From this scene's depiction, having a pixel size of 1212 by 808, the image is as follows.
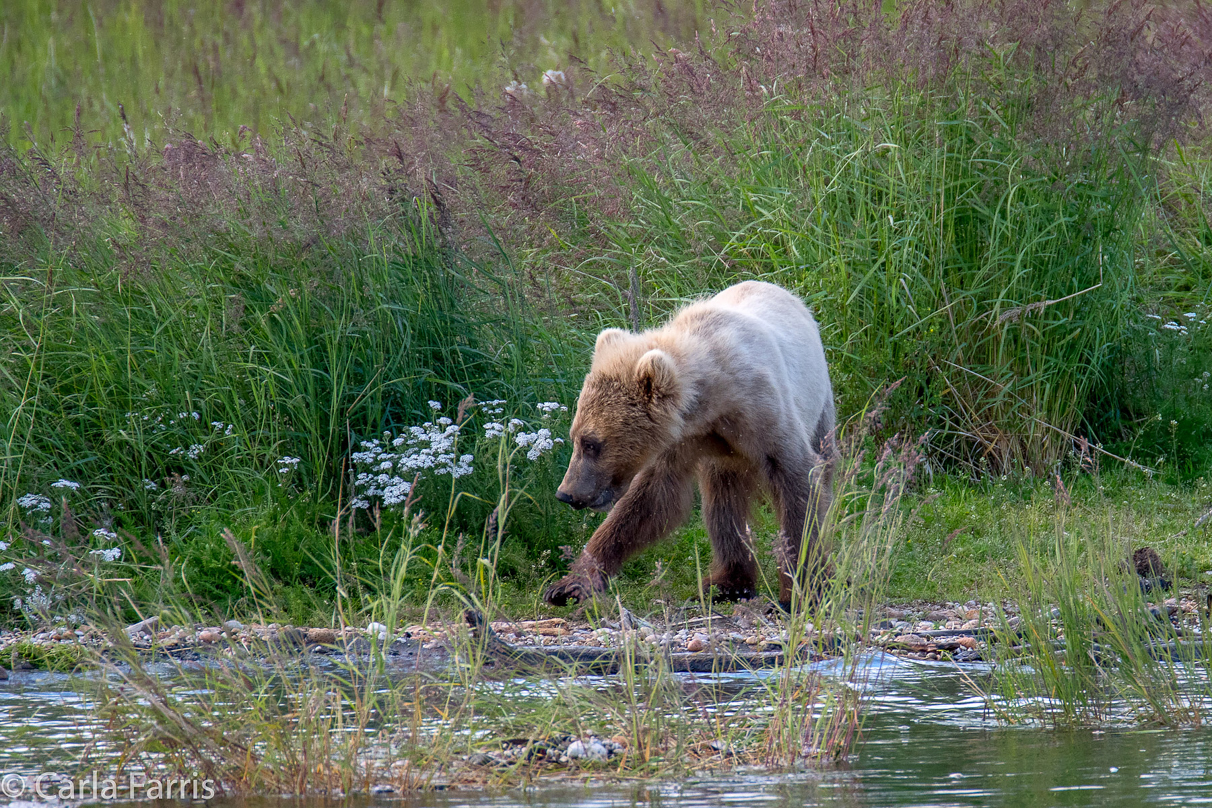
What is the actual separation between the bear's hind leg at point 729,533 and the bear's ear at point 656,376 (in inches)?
28.5

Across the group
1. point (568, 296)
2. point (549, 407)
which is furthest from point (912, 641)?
point (568, 296)

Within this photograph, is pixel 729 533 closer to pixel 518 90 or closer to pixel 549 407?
pixel 549 407

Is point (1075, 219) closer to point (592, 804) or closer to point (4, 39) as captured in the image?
point (592, 804)

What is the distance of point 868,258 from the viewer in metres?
7.93

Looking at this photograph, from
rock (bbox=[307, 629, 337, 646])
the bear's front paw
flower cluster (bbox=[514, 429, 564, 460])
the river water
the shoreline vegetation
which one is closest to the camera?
the river water

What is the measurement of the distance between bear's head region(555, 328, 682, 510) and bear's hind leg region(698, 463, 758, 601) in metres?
0.56

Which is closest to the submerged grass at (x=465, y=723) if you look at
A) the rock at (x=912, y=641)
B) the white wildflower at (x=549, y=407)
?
the rock at (x=912, y=641)

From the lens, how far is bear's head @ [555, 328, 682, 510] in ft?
19.2

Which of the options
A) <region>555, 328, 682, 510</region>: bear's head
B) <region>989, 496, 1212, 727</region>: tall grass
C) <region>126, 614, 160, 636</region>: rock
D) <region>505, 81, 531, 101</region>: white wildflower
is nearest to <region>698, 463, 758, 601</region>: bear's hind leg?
<region>555, 328, 682, 510</region>: bear's head

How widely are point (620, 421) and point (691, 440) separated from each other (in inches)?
15.8

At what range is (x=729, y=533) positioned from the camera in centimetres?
651

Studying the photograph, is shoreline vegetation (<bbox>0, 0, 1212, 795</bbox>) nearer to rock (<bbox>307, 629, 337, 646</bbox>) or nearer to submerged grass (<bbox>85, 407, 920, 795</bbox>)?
rock (<bbox>307, 629, 337, 646</bbox>)

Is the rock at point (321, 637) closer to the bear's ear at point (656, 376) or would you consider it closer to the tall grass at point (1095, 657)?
the bear's ear at point (656, 376)

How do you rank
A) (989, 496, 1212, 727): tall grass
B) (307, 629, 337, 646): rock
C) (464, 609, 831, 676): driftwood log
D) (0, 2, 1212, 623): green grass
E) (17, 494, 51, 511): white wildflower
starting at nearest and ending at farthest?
1. (989, 496, 1212, 727): tall grass
2. (464, 609, 831, 676): driftwood log
3. (307, 629, 337, 646): rock
4. (17, 494, 51, 511): white wildflower
5. (0, 2, 1212, 623): green grass
